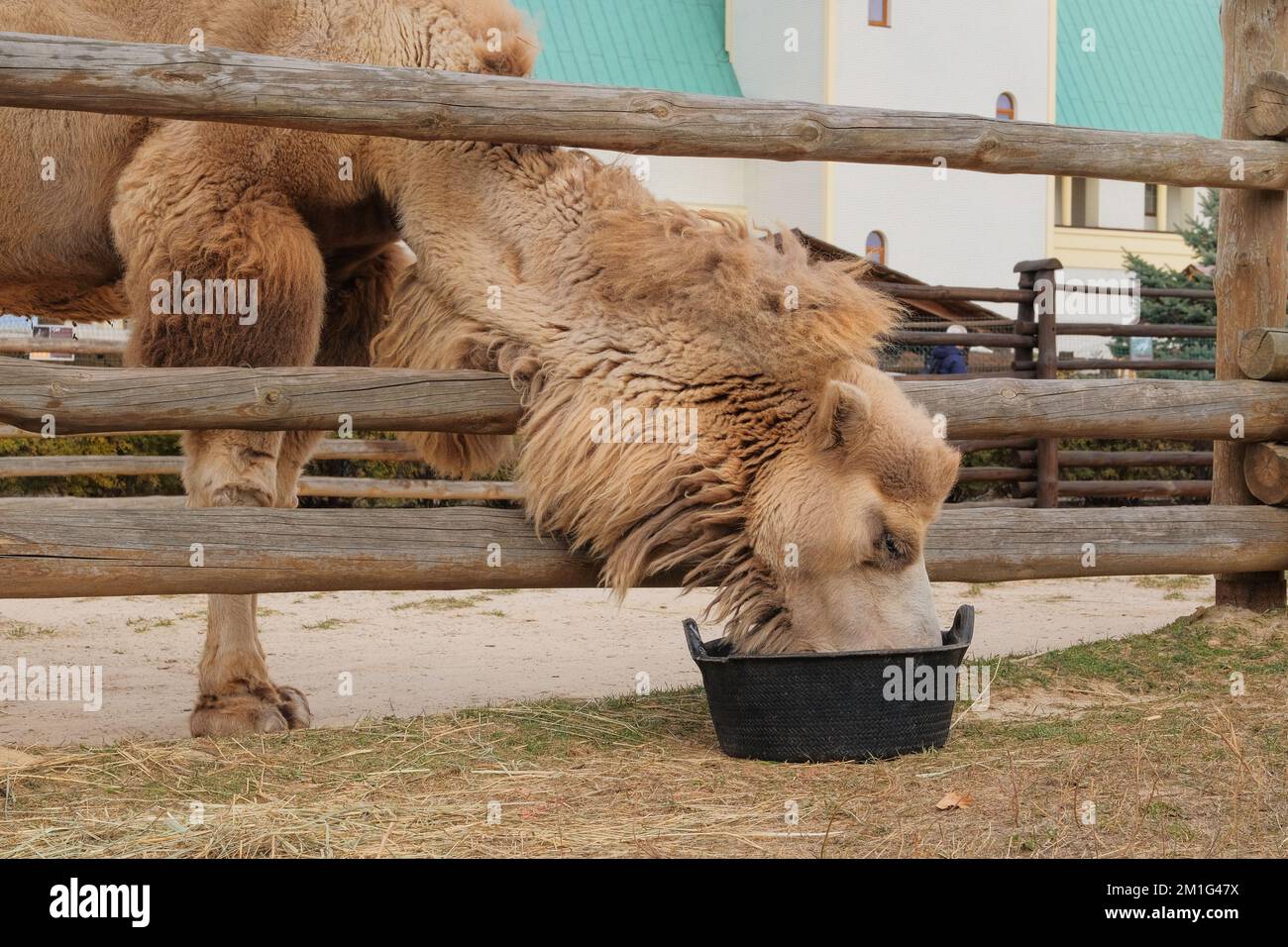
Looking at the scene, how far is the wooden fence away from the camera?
4.04m

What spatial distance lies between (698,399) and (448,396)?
82 cm

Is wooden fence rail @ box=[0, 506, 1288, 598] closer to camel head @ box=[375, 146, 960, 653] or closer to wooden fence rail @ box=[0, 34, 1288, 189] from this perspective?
camel head @ box=[375, 146, 960, 653]

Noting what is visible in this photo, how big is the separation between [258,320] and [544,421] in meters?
0.98

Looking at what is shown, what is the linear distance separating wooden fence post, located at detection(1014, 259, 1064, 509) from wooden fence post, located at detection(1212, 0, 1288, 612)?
255 inches

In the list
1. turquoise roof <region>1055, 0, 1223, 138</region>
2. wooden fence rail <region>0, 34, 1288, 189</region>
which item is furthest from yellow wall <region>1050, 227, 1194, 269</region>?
wooden fence rail <region>0, 34, 1288, 189</region>

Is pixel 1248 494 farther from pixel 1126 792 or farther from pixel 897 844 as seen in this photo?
pixel 897 844

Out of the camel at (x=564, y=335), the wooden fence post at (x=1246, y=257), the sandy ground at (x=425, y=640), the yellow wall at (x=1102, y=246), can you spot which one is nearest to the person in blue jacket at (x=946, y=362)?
the sandy ground at (x=425, y=640)

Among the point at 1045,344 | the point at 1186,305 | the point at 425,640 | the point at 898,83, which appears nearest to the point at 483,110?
the point at 425,640

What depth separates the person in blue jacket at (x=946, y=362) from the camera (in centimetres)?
1351

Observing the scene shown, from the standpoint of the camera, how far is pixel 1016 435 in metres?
5.26

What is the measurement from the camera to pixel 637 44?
26000mm

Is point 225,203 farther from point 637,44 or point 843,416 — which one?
point 637,44

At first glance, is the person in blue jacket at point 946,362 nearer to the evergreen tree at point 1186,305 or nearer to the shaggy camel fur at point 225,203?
the evergreen tree at point 1186,305

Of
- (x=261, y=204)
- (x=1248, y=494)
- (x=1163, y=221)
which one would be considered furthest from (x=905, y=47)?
(x=261, y=204)
